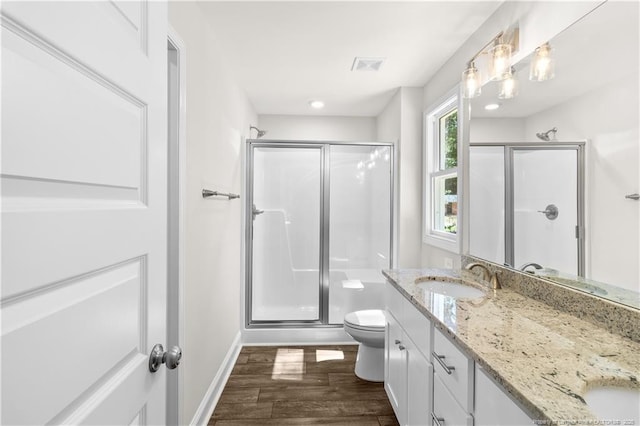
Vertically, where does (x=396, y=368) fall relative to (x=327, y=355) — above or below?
above

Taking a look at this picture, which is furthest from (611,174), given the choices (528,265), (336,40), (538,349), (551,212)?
(336,40)

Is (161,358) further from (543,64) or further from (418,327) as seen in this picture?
(543,64)

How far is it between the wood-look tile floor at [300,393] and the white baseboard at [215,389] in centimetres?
4

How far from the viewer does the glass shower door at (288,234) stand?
3133 mm

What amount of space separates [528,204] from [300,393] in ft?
6.12

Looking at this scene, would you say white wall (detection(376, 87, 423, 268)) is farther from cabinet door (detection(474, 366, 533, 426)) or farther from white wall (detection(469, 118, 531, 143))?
cabinet door (detection(474, 366, 533, 426))

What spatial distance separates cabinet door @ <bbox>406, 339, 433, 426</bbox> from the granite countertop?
10.3 inches

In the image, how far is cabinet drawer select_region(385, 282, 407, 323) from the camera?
1.74 meters

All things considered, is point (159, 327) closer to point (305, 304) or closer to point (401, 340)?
point (401, 340)

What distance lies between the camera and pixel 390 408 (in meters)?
2.08

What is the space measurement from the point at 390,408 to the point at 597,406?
156 centimetres

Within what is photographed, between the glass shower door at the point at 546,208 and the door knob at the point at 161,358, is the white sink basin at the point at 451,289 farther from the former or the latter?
the door knob at the point at 161,358

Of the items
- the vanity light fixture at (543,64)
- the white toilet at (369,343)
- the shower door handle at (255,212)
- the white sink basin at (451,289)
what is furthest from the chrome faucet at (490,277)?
the shower door handle at (255,212)

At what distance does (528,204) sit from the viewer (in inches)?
60.6
